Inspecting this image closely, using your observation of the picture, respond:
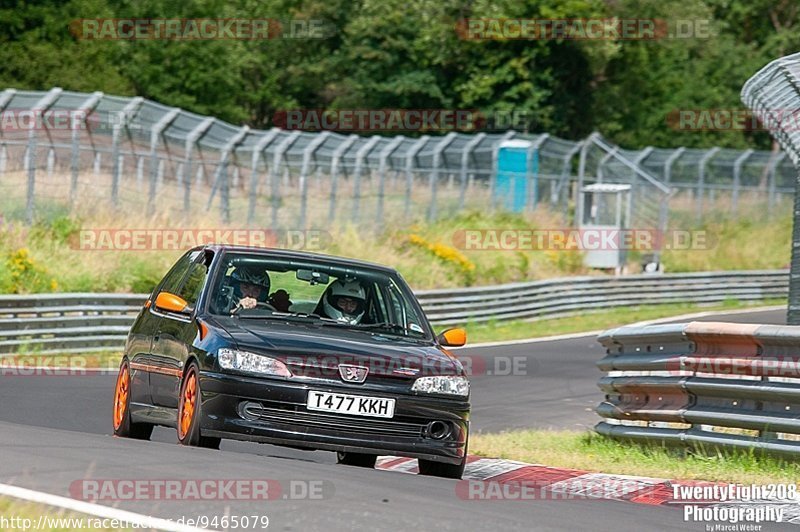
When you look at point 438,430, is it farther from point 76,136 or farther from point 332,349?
point 76,136

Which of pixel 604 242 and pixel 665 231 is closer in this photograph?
pixel 604 242

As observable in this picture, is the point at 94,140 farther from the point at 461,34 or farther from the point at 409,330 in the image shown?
the point at 461,34

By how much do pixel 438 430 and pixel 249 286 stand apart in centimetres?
171

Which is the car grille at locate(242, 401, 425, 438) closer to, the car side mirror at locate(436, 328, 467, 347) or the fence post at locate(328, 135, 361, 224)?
the car side mirror at locate(436, 328, 467, 347)

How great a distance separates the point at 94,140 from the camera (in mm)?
29359

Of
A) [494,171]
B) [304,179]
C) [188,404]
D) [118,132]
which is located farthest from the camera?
[494,171]

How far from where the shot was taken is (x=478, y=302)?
101 feet

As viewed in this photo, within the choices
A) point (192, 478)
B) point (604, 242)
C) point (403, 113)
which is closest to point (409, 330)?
point (192, 478)

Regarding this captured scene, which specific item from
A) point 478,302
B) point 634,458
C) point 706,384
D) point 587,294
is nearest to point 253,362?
point 634,458

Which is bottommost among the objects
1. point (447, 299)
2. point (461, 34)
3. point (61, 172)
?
point (447, 299)

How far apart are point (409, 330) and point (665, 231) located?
33494 millimetres

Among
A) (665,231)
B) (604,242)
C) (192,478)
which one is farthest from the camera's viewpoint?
(665,231)

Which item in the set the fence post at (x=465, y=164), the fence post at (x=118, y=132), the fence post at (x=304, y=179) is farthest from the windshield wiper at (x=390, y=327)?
the fence post at (x=465, y=164)

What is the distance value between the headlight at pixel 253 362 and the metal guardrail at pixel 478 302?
1219 centimetres
